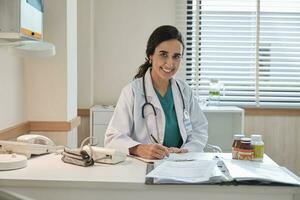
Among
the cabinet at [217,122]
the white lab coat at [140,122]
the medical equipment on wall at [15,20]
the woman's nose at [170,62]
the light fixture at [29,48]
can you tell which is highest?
the medical equipment on wall at [15,20]

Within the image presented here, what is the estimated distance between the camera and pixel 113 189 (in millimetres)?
Answer: 1365

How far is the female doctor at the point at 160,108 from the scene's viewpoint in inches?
78.7

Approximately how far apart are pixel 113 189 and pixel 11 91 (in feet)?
4.03

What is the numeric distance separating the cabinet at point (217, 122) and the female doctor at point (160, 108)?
4.40 feet

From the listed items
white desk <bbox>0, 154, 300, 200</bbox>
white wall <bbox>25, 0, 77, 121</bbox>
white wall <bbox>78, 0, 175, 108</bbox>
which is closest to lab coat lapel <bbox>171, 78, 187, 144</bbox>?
white desk <bbox>0, 154, 300, 200</bbox>

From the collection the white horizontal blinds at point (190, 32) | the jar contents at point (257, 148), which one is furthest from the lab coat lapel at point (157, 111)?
the white horizontal blinds at point (190, 32)

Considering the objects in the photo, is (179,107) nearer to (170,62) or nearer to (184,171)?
(170,62)

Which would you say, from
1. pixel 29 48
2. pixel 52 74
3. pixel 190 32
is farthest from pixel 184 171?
pixel 190 32

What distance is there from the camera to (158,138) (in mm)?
2020

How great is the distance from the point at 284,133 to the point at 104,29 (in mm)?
2116

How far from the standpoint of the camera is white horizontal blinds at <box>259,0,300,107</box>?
3.91 metres

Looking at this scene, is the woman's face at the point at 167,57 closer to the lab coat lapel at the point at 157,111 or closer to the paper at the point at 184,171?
the lab coat lapel at the point at 157,111

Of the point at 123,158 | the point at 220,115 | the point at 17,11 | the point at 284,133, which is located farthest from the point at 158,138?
the point at 284,133

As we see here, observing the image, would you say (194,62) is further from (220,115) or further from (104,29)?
(104,29)
